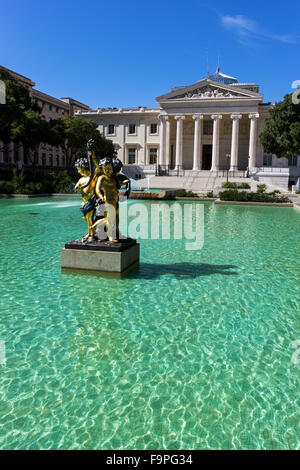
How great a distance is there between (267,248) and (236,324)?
6431 millimetres

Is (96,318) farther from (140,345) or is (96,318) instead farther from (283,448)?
Result: (283,448)

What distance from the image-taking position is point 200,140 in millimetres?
58000

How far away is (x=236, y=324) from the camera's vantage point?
532 centimetres

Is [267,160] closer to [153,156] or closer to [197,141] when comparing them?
[197,141]

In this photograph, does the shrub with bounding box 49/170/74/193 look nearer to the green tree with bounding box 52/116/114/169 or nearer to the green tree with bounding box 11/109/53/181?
the green tree with bounding box 11/109/53/181

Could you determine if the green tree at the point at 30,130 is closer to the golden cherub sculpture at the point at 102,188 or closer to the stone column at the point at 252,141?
the golden cherub sculpture at the point at 102,188

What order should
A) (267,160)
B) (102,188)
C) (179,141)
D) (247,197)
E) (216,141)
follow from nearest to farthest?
(102,188) < (247,197) < (216,141) < (179,141) < (267,160)

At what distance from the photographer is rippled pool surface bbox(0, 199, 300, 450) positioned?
3.13 metres

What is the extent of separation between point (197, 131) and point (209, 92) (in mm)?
5711

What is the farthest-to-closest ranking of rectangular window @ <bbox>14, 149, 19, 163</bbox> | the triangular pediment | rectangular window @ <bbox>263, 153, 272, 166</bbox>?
1. rectangular window @ <bbox>263, 153, 272, 166</bbox>
2. rectangular window @ <bbox>14, 149, 19, 163</bbox>
3. the triangular pediment

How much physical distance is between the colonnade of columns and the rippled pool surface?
48711mm

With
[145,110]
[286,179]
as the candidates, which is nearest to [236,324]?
[286,179]

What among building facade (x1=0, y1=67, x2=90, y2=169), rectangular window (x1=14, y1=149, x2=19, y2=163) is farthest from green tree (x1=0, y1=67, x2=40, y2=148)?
rectangular window (x1=14, y1=149, x2=19, y2=163)

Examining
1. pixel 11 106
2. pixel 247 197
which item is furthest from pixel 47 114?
pixel 247 197
